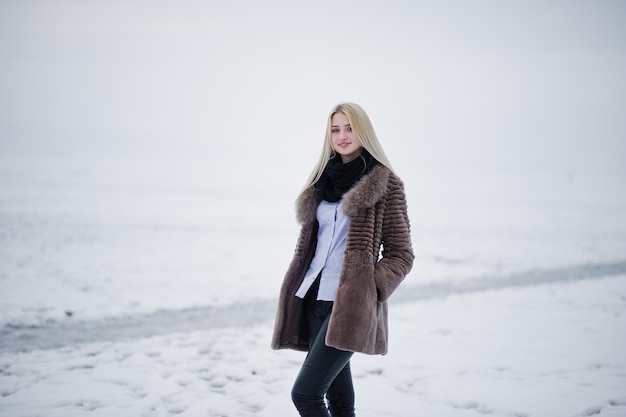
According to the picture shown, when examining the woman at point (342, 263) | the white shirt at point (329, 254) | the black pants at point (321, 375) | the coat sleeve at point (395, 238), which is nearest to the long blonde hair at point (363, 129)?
the woman at point (342, 263)

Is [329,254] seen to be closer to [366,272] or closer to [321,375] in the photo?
[366,272]

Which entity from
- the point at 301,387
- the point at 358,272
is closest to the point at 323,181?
the point at 358,272

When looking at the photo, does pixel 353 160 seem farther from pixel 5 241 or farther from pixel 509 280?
pixel 5 241

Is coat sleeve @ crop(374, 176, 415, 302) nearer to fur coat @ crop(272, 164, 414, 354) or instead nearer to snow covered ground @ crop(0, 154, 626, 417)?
fur coat @ crop(272, 164, 414, 354)

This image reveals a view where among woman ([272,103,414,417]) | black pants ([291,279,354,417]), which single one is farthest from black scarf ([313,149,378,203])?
black pants ([291,279,354,417])

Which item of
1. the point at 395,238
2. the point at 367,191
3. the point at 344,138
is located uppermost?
the point at 344,138

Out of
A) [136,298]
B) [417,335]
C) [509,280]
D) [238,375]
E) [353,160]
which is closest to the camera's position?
[353,160]

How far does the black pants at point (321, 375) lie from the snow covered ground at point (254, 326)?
1.26 meters

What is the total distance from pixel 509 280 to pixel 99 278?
6561 millimetres

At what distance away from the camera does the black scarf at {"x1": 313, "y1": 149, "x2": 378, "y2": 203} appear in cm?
248

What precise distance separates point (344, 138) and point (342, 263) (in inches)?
23.4

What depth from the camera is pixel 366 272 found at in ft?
7.48

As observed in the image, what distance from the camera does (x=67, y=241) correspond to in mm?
11023

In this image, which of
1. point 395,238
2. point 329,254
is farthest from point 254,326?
point 395,238
